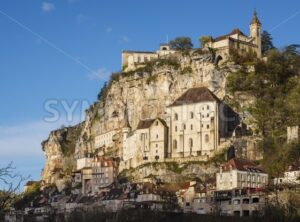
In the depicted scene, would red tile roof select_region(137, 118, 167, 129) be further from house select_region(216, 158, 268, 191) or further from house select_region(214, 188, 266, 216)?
house select_region(214, 188, 266, 216)

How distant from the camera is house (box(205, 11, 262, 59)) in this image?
297 feet

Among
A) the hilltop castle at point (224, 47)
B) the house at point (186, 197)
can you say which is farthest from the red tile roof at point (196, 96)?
the house at point (186, 197)

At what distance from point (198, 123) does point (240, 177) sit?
13.5 metres

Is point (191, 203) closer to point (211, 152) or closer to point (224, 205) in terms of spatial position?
point (224, 205)

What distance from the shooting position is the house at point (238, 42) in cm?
9050

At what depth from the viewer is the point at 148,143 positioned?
83.4 metres

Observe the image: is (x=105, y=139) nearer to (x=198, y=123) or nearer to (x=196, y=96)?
(x=196, y=96)

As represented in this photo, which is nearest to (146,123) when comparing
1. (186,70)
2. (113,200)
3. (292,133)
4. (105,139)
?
(186,70)

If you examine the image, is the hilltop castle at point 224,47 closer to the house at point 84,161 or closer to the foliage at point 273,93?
the foliage at point 273,93

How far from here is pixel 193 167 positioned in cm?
7656

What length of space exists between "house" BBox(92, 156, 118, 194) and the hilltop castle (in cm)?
1829

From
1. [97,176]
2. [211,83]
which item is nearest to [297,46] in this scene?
[211,83]

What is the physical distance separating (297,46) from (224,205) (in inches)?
1486

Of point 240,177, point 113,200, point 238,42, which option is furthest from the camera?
point 238,42
